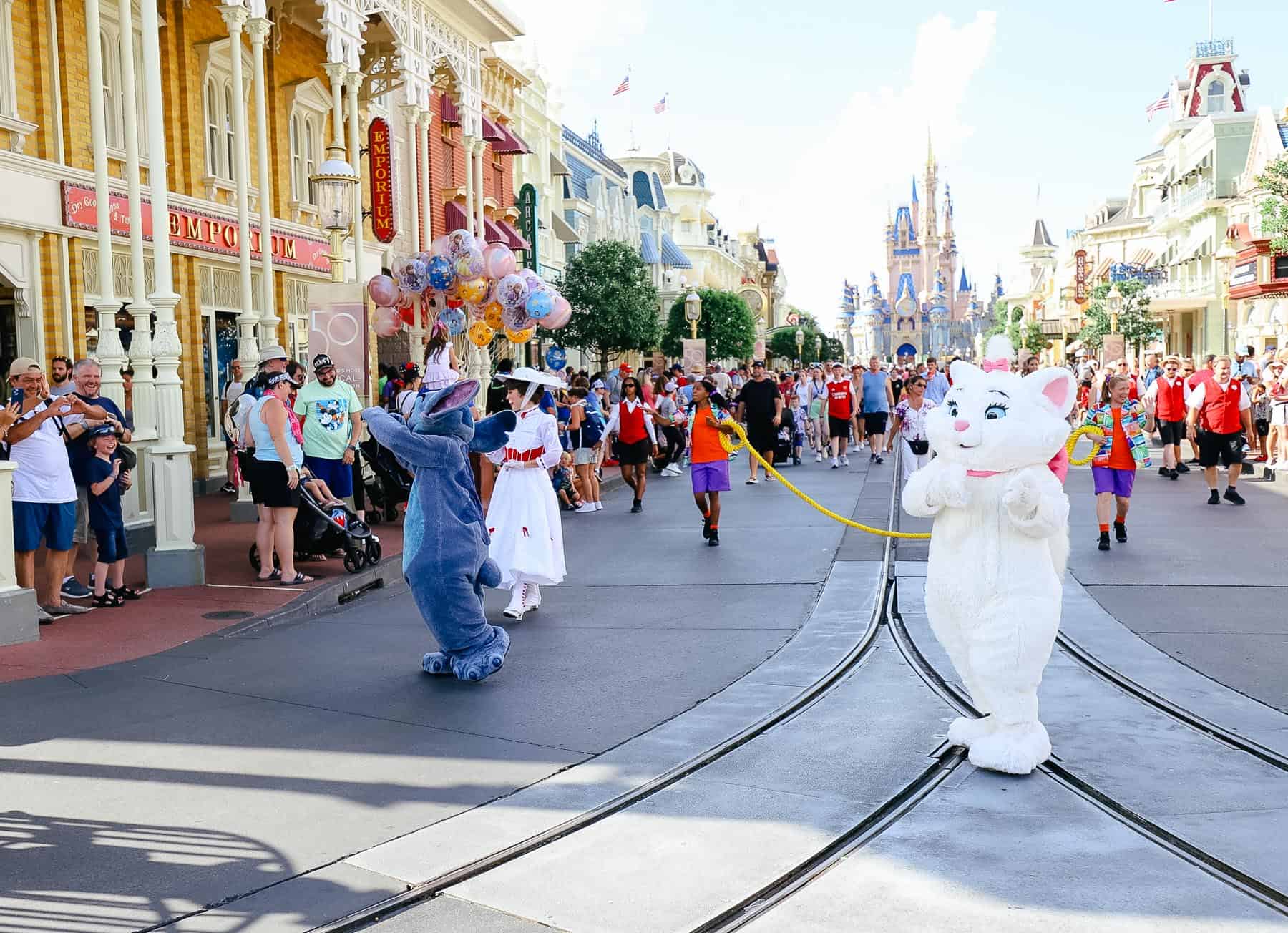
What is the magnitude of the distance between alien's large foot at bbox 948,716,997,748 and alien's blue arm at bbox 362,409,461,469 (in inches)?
120

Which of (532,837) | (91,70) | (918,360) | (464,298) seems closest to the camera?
(532,837)

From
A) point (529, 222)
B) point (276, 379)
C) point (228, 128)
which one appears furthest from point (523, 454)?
point (529, 222)

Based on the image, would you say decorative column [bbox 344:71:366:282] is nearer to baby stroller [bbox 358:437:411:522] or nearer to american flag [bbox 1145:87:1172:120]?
baby stroller [bbox 358:437:411:522]

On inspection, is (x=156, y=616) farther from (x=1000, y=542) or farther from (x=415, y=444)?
(x=1000, y=542)

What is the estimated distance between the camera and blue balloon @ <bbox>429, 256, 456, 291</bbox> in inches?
623

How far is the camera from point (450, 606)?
6.84 m

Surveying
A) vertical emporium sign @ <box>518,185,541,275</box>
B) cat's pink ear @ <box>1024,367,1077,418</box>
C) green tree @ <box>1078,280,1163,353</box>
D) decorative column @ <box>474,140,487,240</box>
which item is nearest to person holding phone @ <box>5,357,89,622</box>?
cat's pink ear @ <box>1024,367,1077,418</box>

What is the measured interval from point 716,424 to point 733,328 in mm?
54656

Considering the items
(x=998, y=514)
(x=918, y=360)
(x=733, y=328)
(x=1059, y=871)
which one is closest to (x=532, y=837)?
(x=1059, y=871)

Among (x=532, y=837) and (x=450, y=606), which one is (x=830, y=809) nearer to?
(x=532, y=837)

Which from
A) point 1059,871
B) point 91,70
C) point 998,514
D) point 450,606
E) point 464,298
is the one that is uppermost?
point 91,70

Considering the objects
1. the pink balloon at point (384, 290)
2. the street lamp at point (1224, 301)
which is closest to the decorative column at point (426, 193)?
the pink balloon at point (384, 290)

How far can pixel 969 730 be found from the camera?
5.39 meters

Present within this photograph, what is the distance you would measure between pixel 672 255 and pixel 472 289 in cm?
5536
